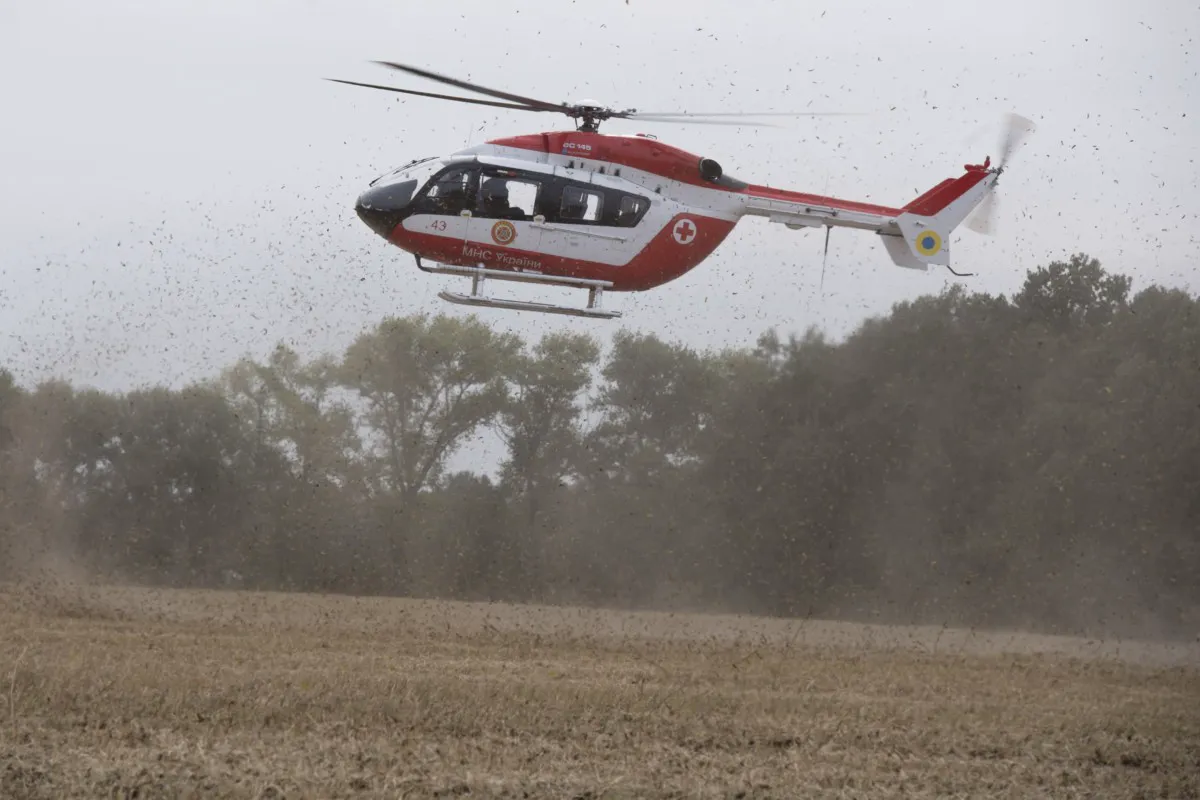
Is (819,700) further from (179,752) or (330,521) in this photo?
(330,521)

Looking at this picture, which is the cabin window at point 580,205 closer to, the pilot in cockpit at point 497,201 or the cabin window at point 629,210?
the cabin window at point 629,210

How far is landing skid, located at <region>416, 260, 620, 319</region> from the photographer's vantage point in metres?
18.0

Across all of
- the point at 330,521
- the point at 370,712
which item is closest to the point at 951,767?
the point at 370,712

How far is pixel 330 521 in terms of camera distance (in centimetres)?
2778

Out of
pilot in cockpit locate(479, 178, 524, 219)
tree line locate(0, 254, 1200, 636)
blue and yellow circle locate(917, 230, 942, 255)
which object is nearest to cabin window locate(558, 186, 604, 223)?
pilot in cockpit locate(479, 178, 524, 219)

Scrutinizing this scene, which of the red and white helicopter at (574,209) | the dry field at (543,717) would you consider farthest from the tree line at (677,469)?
the red and white helicopter at (574,209)

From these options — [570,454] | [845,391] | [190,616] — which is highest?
[845,391]

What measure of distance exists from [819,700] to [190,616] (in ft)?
34.1

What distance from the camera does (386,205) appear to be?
59.8ft

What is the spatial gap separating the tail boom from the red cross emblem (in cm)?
80

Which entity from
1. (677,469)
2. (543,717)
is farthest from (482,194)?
(677,469)

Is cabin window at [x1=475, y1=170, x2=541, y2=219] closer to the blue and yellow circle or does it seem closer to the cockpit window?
the cockpit window

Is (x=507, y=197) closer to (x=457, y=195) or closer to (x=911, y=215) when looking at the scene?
(x=457, y=195)

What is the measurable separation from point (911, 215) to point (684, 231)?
321 cm
